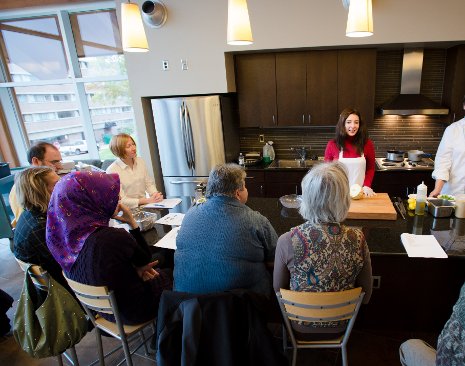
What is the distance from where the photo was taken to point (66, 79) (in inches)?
169

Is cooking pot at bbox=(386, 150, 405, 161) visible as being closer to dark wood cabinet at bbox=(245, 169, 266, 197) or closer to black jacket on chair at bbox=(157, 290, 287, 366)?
dark wood cabinet at bbox=(245, 169, 266, 197)

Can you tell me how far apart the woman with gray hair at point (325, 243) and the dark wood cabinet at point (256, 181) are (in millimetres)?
2402

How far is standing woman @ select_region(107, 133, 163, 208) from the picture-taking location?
265 centimetres

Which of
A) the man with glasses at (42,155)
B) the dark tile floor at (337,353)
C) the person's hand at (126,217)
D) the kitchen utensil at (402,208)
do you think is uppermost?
the man with glasses at (42,155)

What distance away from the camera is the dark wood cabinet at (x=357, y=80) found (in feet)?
11.5

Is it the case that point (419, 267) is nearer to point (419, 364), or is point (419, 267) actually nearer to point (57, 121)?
point (419, 364)

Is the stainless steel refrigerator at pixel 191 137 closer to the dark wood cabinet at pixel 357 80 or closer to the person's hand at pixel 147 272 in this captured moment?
the dark wood cabinet at pixel 357 80

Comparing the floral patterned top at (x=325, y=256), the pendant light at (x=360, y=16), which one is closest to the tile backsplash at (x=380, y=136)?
the pendant light at (x=360, y=16)

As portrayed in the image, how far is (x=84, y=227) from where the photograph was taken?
144 cm

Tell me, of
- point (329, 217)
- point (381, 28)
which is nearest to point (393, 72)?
point (381, 28)

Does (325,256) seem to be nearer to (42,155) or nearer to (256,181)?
(42,155)

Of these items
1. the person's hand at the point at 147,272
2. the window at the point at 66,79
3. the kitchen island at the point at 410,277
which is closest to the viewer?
the person's hand at the point at 147,272

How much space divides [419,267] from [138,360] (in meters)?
1.95

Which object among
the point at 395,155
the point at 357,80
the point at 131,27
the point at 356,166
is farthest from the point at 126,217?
the point at 395,155
